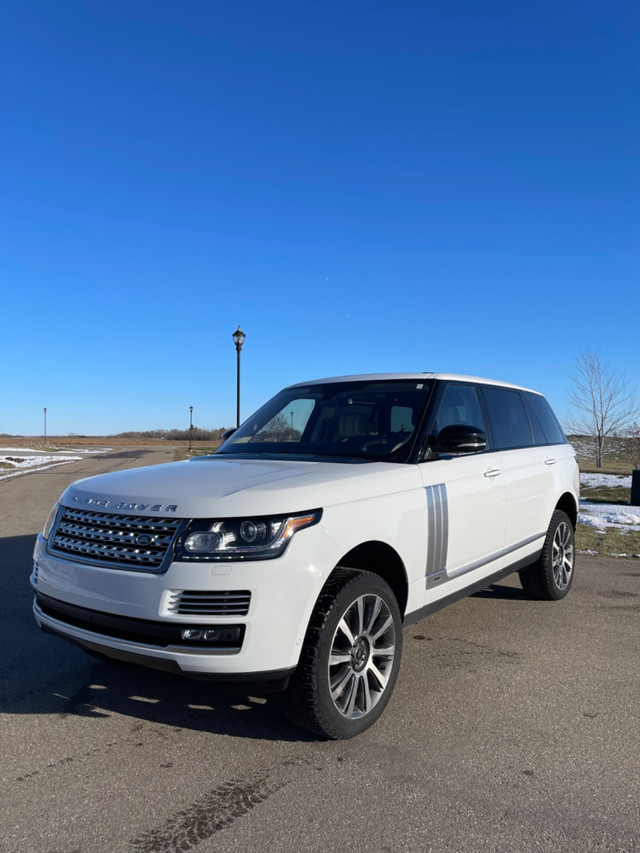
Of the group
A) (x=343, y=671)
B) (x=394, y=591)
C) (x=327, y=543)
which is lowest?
(x=343, y=671)

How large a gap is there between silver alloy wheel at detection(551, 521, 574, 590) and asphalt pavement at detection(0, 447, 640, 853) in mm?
1340

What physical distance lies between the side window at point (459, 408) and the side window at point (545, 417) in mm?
1250

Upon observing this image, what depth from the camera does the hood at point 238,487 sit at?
3.04 metres

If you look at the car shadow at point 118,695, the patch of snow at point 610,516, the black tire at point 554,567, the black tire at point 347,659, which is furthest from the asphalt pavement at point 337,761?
the patch of snow at point 610,516

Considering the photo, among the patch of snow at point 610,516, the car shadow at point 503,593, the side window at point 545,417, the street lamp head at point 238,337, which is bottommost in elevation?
the car shadow at point 503,593

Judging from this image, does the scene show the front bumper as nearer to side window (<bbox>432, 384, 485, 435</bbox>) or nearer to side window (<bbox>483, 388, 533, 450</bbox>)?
side window (<bbox>432, 384, 485, 435</bbox>)

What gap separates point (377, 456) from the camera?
4.15 m

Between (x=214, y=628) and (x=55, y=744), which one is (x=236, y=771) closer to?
(x=214, y=628)

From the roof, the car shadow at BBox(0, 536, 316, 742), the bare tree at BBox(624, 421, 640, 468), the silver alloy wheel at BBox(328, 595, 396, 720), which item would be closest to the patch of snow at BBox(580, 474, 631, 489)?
the bare tree at BBox(624, 421, 640, 468)

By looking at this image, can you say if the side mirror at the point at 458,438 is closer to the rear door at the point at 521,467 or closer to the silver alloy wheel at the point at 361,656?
the rear door at the point at 521,467

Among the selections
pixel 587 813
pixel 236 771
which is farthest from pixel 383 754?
pixel 587 813

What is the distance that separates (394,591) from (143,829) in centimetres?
182

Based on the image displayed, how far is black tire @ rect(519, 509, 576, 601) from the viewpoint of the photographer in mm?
5938

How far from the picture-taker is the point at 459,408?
4.80 metres
